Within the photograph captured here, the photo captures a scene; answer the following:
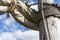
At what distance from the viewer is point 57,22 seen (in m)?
2.33

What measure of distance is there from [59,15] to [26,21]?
0.47 meters

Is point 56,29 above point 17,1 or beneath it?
beneath

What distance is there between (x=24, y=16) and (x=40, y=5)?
26 cm

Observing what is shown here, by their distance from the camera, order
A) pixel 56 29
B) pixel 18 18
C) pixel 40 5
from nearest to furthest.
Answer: pixel 56 29, pixel 40 5, pixel 18 18

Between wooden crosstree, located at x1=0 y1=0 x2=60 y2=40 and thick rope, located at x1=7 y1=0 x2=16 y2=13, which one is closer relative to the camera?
wooden crosstree, located at x1=0 y1=0 x2=60 y2=40

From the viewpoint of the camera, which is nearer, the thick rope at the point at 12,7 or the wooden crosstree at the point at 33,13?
the wooden crosstree at the point at 33,13

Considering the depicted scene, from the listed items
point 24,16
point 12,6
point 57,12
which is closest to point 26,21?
point 24,16

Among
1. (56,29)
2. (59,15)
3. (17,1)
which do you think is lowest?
(56,29)

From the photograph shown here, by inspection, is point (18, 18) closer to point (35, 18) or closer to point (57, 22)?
point (35, 18)

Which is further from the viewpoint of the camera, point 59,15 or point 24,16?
point 24,16

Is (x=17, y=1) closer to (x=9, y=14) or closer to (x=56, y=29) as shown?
(x=9, y=14)

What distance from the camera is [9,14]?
109 inches

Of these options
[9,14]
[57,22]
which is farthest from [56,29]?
[9,14]

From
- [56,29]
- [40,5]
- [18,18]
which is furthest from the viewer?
[18,18]
